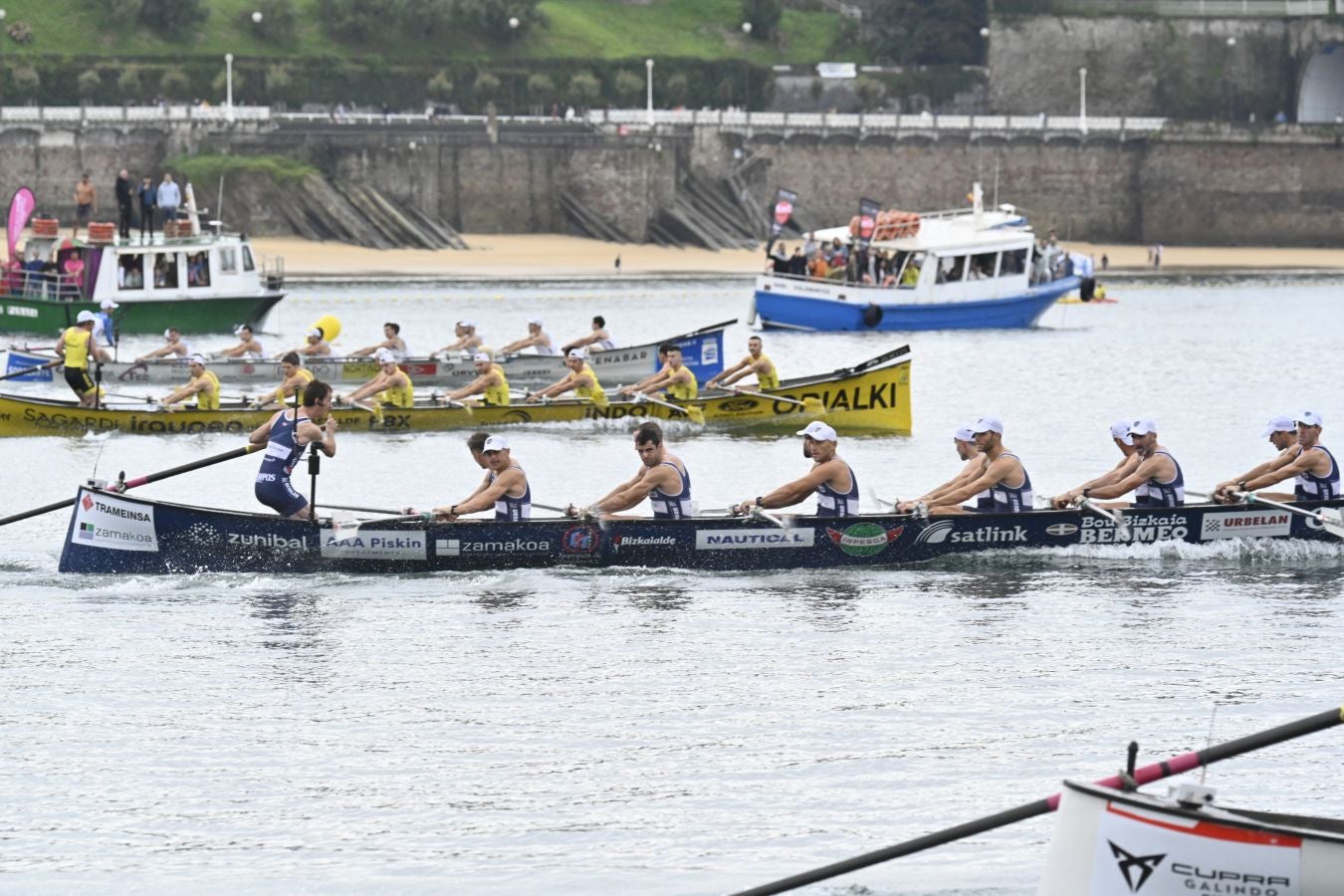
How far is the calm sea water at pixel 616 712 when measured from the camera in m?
13.9

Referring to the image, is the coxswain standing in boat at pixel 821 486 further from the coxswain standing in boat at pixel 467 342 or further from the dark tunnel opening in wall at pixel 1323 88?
the dark tunnel opening in wall at pixel 1323 88

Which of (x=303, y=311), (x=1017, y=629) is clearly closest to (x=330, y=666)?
(x=1017, y=629)

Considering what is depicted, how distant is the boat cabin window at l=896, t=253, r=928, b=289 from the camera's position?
53.2 meters

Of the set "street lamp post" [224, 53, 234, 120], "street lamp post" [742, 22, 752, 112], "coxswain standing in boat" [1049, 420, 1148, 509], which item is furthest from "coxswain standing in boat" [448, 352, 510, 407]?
"street lamp post" [742, 22, 752, 112]

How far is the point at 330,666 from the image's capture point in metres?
18.6

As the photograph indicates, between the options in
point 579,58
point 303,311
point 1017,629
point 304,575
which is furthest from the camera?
point 579,58

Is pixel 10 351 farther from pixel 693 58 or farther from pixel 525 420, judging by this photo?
pixel 693 58

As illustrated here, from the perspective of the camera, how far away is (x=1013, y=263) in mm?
55312

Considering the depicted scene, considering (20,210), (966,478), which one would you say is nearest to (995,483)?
(966,478)

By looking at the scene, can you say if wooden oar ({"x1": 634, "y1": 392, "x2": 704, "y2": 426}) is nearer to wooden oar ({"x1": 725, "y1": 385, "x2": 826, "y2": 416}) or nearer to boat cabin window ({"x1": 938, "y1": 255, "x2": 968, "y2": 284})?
wooden oar ({"x1": 725, "y1": 385, "x2": 826, "y2": 416})

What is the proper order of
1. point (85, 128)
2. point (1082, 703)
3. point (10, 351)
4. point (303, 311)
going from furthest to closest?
point (85, 128)
point (303, 311)
point (10, 351)
point (1082, 703)

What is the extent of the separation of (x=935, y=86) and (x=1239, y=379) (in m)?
56.0

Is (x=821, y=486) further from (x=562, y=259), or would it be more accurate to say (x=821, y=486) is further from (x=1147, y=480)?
(x=562, y=259)

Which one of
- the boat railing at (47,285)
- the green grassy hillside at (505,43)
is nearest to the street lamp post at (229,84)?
the green grassy hillside at (505,43)
